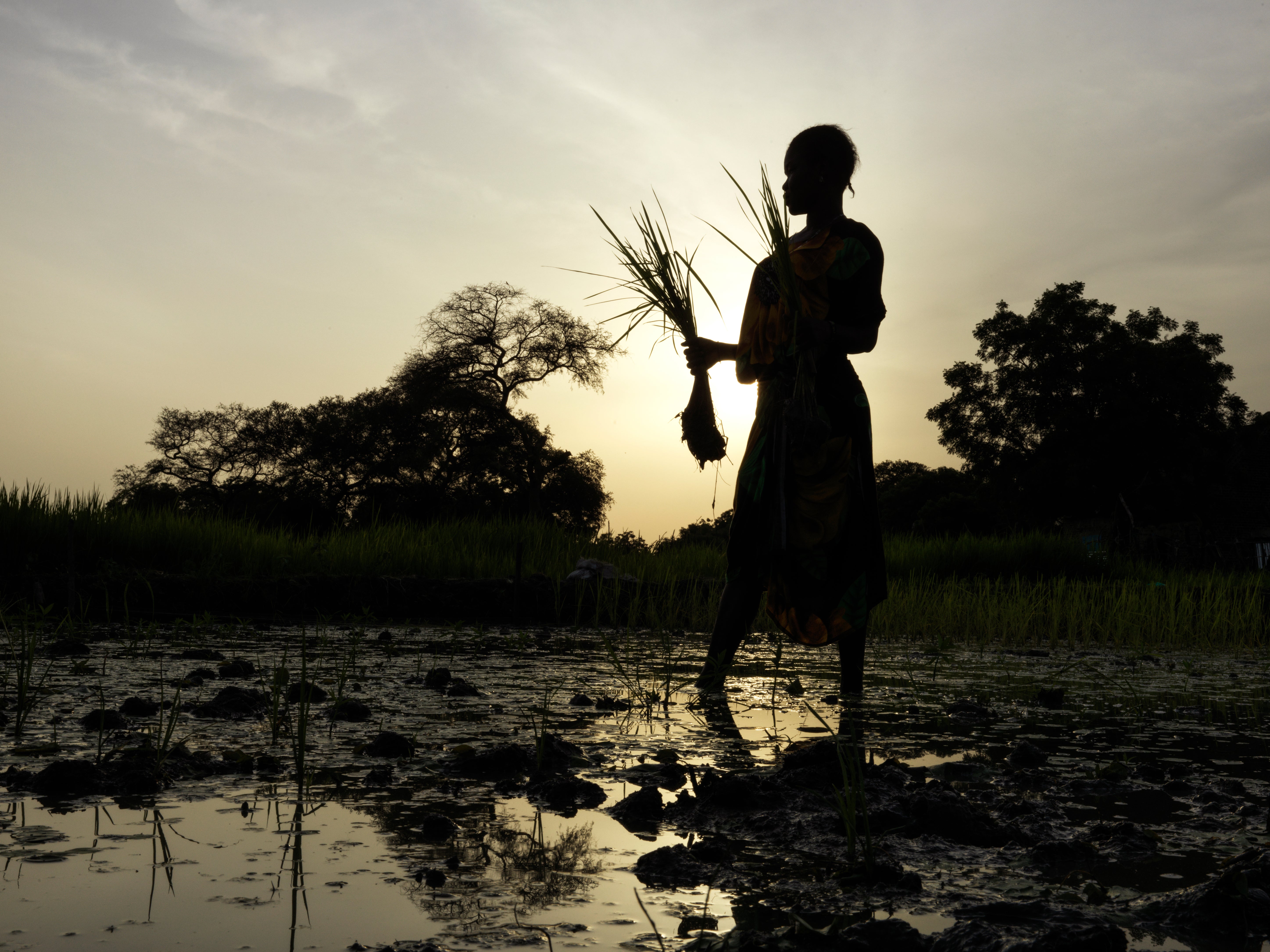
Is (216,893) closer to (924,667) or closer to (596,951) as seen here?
(596,951)

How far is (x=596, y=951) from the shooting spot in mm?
1108

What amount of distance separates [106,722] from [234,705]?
0.37m

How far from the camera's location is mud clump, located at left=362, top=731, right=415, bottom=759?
2.20 m

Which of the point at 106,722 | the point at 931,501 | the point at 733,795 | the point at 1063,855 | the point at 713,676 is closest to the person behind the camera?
the point at 1063,855

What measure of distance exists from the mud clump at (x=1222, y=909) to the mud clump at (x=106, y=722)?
2.33 metres

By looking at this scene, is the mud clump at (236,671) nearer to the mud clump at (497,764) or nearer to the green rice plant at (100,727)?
the green rice plant at (100,727)

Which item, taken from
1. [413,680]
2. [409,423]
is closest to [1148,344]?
[409,423]

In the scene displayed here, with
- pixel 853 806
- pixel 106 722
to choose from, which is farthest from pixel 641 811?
pixel 106 722

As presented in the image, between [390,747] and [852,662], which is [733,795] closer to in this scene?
[390,747]

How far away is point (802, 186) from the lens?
3641mm

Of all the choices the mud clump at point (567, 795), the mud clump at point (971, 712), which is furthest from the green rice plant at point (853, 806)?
the mud clump at point (971, 712)

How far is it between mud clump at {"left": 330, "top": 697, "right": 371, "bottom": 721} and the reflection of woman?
1215 mm

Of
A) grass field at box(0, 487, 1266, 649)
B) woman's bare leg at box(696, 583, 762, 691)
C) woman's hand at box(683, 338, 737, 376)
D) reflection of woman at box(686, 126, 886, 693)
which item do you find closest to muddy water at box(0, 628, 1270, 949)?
woman's bare leg at box(696, 583, 762, 691)

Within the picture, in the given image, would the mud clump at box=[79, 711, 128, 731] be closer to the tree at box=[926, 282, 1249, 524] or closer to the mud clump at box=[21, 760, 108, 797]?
the mud clump at box=[21, 760, 108, 797]
